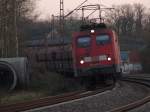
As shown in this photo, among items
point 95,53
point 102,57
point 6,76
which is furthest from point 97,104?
point 6,76

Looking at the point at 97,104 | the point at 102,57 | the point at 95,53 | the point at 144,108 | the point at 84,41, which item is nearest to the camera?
the point at 144,108

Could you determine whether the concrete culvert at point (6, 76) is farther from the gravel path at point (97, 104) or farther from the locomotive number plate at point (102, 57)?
the gravel path at point (97, 104)

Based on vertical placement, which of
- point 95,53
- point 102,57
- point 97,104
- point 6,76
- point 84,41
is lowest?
point 97,104

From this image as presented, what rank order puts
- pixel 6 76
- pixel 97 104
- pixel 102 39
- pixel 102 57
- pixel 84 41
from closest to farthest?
1. pixel 97 104
2. pixel 102 57
3. pixel 102 39
4. pixel 84 41
5. pixel 6 76

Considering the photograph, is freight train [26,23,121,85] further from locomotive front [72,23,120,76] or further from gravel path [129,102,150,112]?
gravel path [129,102,150,112]

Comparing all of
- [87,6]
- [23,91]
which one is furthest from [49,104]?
[87,6]

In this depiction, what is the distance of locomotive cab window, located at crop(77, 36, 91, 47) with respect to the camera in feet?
93.2

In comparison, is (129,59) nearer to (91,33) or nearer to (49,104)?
(91,33)

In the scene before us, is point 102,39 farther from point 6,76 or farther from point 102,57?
point 6,76

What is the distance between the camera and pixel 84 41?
2848cm

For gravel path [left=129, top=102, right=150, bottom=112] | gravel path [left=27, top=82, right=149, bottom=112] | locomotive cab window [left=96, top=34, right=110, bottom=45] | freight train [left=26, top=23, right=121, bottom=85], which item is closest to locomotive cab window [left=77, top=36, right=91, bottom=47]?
freight train [left=26, top=23, right=121, bottom=85]

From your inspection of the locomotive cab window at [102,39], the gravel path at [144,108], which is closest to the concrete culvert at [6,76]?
the locomotive cab window at [102,39]

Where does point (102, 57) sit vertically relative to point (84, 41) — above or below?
below

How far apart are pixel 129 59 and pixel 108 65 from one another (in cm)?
5641
